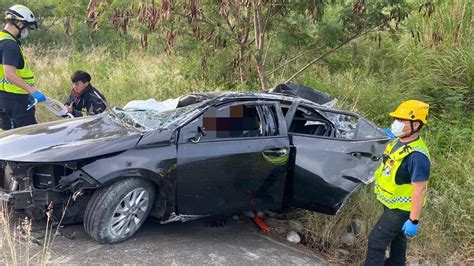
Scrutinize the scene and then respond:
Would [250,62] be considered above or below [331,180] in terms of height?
above

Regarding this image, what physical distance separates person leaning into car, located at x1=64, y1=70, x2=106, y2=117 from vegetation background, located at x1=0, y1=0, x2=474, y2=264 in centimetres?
66

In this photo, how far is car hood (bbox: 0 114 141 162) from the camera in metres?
3.91

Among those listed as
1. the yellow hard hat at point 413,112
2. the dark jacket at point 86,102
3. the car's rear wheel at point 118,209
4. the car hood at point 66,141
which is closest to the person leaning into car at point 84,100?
the dark jacket at point 86,102

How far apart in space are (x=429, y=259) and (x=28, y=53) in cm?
1012

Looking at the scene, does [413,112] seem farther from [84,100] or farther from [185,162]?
[84,100]

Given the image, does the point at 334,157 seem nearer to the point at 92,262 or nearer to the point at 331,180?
the point at 331,180

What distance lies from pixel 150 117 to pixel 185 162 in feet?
2.25

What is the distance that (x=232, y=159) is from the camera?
4.44 meters

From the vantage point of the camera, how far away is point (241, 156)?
14.7 feet

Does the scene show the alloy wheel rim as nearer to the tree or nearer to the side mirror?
the side mirror

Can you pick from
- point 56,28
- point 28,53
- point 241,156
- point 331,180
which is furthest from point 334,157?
point 56,28

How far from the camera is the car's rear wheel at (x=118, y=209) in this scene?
156 inches

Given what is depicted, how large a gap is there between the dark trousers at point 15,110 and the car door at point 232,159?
2.56m

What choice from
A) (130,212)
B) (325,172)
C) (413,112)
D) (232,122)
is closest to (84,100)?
(232,122)
